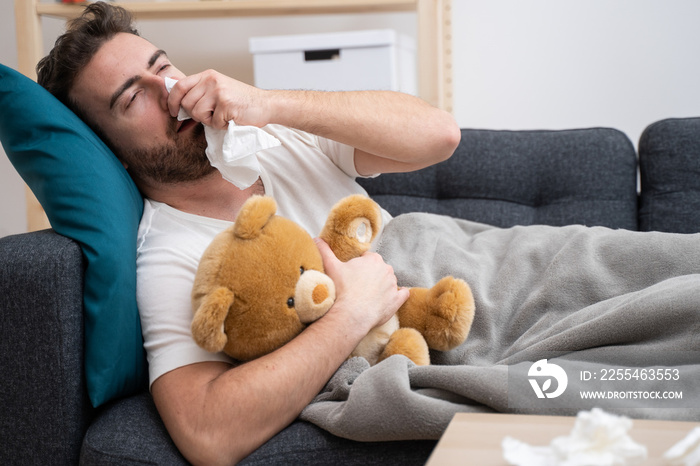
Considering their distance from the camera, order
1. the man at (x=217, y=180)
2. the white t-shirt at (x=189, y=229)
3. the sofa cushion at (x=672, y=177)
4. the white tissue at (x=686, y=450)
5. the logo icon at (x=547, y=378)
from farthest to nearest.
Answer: the sofa cushion at (x=672, y=177) < the white t-shirt at (x=189, y=229) < the man at (x=217, y=180) < the logo icon at (x=547, y=378) < the white tissue at (x=686, y=450)

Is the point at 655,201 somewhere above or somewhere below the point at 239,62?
below

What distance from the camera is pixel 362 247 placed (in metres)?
1.01

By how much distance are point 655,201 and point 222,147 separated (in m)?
1.04

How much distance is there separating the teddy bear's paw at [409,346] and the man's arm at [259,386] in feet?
0.13

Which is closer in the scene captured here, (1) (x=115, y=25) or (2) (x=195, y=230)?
(2) (x=195, y=230)

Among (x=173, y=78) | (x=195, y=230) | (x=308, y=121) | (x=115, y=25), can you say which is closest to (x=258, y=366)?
(x=195, y=230)

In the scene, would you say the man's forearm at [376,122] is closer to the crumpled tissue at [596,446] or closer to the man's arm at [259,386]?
the man's arm at [259,386]

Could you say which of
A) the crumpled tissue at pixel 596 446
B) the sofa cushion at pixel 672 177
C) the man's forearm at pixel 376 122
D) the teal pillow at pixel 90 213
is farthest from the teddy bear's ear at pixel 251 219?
the sofa cushion at pixel 672 177

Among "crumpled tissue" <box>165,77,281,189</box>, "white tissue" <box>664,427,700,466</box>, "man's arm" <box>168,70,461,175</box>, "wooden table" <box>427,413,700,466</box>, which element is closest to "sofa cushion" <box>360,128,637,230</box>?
"man's arm" <box>168,70,461,175</box>

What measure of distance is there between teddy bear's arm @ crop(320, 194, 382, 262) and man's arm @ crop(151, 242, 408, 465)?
0.03m

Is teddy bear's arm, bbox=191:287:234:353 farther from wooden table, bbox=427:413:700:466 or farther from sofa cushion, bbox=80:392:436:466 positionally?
wooden table, bbox=427:413:700:466

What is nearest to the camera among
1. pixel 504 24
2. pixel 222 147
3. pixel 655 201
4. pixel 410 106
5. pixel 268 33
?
pixel 222 147

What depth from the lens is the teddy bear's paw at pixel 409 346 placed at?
0.94 m

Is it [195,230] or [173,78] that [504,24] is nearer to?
[173,78]
